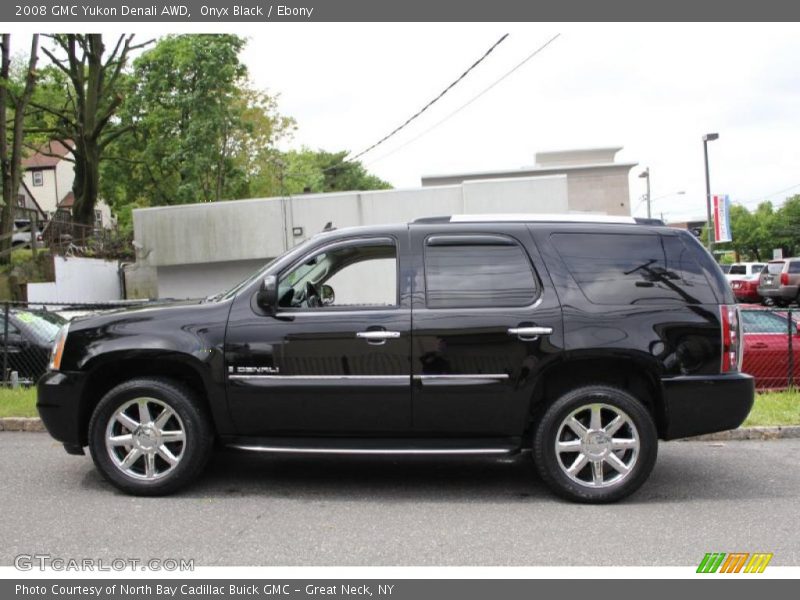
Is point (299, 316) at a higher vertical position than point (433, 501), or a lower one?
higher

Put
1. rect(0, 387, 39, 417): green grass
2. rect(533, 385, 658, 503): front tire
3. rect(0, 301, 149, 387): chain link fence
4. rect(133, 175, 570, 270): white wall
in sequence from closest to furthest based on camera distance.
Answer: rect(533, 385, 658, 503): front tire
rect(0, 387, 39, 417): green grass
rect(0, 301, 149, 387): chain link fence
rect(133, 175, 570, 270): white wall

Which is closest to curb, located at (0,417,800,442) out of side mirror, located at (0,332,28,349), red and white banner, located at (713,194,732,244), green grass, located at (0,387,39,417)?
green grass, located at (0,387,39,417)

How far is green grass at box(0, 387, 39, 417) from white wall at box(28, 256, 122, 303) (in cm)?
1234

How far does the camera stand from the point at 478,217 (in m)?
5.38

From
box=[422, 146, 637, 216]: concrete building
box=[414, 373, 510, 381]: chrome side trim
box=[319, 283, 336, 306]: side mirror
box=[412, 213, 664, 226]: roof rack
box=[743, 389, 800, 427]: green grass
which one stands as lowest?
box=[743, 389, 800, 427]: green grass

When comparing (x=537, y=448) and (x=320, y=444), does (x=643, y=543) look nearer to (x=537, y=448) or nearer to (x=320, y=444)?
(x=537, y=448)

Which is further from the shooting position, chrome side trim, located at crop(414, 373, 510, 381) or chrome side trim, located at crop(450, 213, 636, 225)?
chrome side trim, located at crop(450, 213, 636, 225)

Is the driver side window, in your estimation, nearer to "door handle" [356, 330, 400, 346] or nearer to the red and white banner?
"door handle" [356, 330, 400, 346]

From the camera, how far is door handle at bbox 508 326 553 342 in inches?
193

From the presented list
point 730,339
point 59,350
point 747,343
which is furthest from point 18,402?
point 747,343

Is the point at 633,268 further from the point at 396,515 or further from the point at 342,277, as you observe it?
the point at 396,515

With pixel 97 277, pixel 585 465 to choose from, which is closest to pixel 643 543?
pixel 585 465
